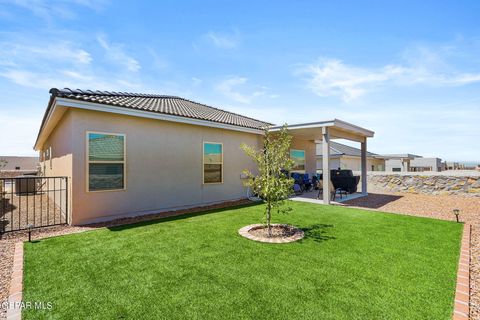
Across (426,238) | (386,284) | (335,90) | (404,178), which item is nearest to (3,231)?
(386,284)

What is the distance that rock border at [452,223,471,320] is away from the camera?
283cm

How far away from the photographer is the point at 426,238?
18.5 ft

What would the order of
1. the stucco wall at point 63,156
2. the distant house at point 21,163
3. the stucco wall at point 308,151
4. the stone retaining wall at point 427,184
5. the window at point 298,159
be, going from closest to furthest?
the stucco wall at point 63,156, the stone retaining wall at point 427,184, the window at point 298,159, the stucco wall at point 308,151, the distant house at point 21,163

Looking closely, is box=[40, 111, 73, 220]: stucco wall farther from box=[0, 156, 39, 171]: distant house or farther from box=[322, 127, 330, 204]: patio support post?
box=[0, 156, 39, 171]: distant house

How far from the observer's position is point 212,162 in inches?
398

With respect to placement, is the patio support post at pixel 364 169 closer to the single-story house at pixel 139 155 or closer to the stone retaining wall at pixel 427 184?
the stone retaining wall at pixel 427 184

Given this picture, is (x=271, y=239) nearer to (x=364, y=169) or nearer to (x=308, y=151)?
(x=364, y=169)

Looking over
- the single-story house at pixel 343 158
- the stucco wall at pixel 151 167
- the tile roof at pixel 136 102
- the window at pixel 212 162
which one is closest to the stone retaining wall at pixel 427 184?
the single-story house at pixel 343 158

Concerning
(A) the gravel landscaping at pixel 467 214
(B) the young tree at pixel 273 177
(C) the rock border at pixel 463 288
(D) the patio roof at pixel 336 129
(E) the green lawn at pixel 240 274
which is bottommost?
(A) the gravel landscaping at pixel 467 214

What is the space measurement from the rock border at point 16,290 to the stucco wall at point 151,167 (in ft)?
8.00

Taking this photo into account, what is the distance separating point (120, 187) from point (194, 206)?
295 centimetres

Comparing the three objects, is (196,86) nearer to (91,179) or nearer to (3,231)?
(91,179)

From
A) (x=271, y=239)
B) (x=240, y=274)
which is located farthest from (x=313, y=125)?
(x=240, y=274)

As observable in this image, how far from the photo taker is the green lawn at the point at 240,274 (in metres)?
2.86
